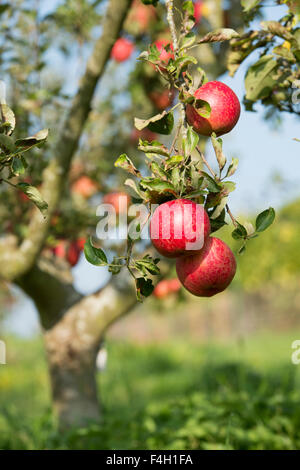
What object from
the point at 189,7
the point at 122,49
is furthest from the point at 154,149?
the point at 122,49

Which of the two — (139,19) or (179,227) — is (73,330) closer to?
(179,227)

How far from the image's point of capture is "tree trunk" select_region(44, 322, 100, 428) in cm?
294

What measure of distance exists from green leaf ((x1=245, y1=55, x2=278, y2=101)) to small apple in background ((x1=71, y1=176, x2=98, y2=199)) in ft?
7.39

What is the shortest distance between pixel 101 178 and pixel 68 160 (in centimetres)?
138

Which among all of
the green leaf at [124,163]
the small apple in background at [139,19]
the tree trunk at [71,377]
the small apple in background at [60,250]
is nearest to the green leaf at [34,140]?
the green leaf at [124,163]

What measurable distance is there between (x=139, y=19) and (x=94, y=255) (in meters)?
2.86

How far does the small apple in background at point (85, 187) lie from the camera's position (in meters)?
3.77

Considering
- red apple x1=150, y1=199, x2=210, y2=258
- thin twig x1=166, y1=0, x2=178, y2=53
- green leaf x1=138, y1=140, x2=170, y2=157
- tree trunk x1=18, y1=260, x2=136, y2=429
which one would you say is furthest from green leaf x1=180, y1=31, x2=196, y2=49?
tree trunk x1=18, y1=260, x2=136, y2=429

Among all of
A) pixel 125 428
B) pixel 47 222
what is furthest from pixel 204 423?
pixel 47 222

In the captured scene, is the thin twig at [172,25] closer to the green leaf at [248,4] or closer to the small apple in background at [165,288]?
the green leaf at [248,4]

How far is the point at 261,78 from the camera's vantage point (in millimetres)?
1645

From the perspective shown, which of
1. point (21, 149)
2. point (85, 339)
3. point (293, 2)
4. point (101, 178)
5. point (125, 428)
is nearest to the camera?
point (21, 149)

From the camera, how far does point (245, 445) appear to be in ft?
8.04
